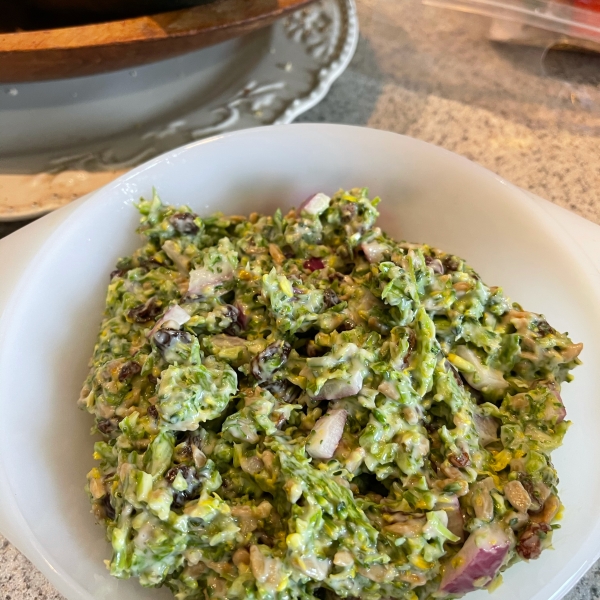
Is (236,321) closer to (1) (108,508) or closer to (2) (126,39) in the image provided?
(1) (108,508)

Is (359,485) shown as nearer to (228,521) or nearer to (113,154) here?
(228,521)

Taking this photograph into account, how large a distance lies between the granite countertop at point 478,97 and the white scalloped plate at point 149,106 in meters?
0.11

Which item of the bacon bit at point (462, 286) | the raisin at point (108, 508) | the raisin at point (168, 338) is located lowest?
the raisin at point (108, 508)

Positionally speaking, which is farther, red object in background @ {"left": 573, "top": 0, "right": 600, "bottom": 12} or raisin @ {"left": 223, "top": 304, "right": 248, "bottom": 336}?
red object in background @ {"left": 573, "top": 0, "right": 600, "bottom": 12}

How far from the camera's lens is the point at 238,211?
1167 mm

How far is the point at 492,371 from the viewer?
88 centimetres

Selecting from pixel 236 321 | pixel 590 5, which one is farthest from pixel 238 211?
pixel 590 5

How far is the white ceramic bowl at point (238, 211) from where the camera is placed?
0.78m

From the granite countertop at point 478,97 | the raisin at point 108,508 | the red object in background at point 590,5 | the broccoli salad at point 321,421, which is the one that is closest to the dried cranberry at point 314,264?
the broccoli salad at point 321,421

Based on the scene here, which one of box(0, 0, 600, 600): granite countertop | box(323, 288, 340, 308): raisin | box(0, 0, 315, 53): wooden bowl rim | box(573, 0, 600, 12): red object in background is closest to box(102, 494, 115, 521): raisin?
box(323, 288, 340, 308): raisin

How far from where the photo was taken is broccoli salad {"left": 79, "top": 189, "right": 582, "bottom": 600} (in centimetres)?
71

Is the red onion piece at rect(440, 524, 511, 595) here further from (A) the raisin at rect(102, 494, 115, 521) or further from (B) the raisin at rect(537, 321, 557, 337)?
(A) the raisin at rect(102, 494, 115, 521)

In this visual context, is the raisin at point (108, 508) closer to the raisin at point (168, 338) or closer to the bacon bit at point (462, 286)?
the raisin at point (168, 338)

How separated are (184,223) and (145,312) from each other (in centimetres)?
19
